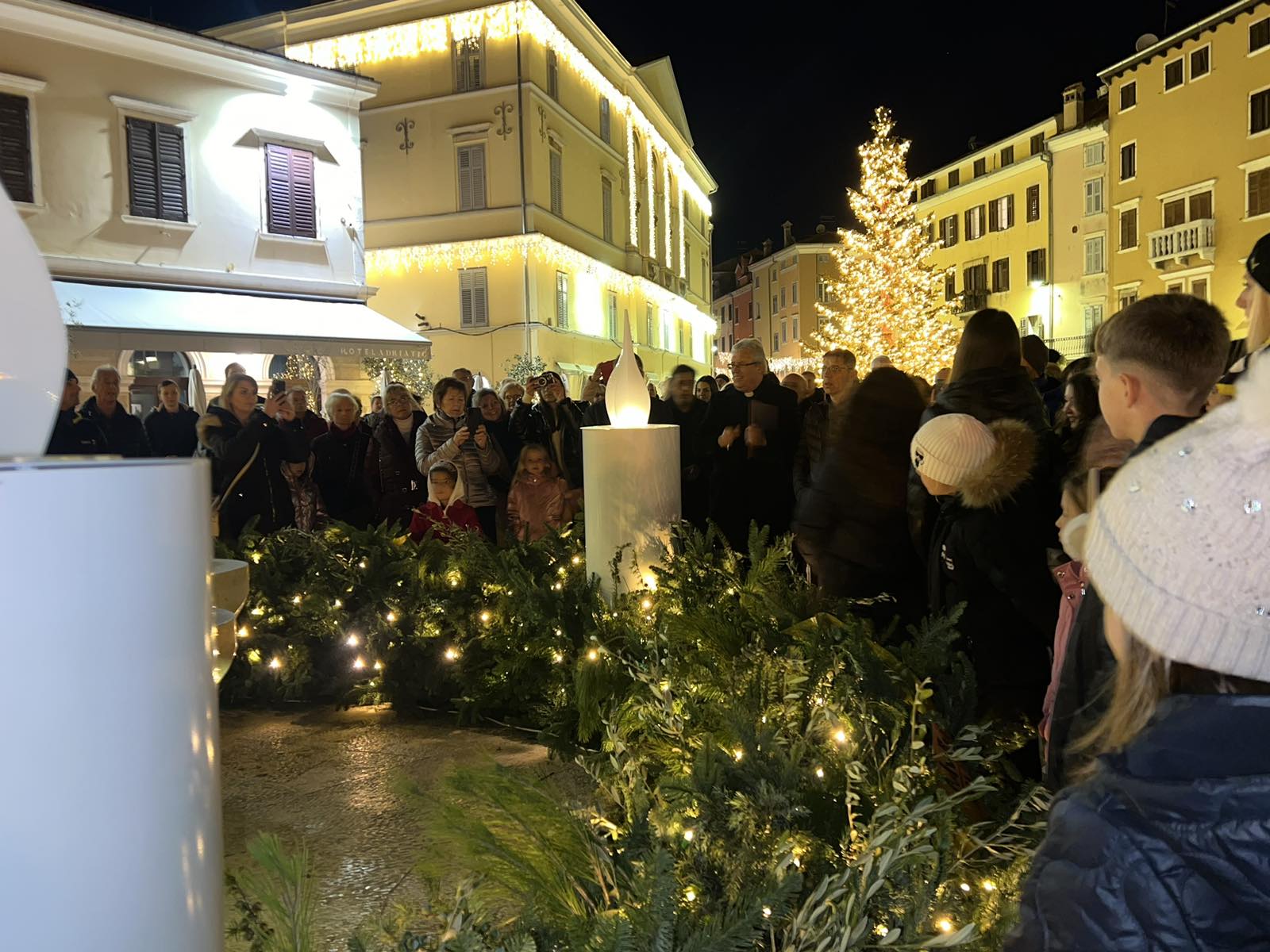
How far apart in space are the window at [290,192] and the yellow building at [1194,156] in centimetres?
2344

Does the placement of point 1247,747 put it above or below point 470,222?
below

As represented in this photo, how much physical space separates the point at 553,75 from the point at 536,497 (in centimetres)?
2358

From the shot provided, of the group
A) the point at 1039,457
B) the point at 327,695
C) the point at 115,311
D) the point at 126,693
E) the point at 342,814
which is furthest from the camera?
the point at 115,311

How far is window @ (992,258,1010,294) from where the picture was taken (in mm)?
42812

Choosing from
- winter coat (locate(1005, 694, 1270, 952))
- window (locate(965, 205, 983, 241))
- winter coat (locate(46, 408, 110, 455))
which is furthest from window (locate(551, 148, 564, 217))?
winter coat (locate(1005, 694, 1270, 952))

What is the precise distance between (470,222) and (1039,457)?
24032 millimetres

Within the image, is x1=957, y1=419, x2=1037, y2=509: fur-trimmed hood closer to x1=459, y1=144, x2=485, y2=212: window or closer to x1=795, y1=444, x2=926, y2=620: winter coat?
x1=795, y1=444, x2=926, y2=620: winter coat

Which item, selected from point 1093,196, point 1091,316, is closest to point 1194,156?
point 1093,196

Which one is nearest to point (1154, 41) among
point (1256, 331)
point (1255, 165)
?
point (1255, 165)

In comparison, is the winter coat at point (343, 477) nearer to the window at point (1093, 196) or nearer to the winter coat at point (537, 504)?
the winter coat at point (537, 504)

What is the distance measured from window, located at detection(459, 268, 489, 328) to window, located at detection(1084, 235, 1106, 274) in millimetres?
24870

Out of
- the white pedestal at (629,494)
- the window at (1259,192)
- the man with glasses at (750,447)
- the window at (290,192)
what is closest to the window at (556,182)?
the window at (290,192)

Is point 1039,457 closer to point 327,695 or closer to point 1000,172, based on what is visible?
point 327,695

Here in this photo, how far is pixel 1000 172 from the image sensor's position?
4216cm
